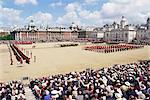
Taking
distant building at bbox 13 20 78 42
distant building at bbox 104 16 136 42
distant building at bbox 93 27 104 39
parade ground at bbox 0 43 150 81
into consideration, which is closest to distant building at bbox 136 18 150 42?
distant building at bbox 104 16 136 42

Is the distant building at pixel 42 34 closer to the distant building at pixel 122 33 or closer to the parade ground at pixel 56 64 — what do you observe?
the distant building at pixel 122 33

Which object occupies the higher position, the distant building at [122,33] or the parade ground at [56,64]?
the distant building at [122,33]

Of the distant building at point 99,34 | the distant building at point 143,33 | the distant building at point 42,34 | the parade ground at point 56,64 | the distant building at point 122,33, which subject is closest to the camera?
the parade ground at point 56,64

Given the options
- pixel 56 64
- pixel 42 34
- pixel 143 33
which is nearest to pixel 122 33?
pixel 143 33

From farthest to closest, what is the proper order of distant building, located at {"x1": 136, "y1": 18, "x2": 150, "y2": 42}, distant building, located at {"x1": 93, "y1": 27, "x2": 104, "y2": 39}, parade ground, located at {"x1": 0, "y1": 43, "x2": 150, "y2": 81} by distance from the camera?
distant building, located at {"x1": 93, "y1": 27, "x2": 104, "y2": 39} → distant building, located at {"x1": 136, "y1": 18, "x2": 150, "y2": 42} → parade ground, located at {"x1": 0, "y1": 43, "x2": 150, "y2": 81}

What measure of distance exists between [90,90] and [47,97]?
287cm

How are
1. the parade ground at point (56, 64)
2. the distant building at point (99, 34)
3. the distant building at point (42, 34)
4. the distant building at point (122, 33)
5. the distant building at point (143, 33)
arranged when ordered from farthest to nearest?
1. the distant building at point (99, 34)
2. the distant building at point (42, 34)
3. the distant building at point (143, 33)
4. the distant building at point (122, 33)
5. the parade ground at point (56, 64)

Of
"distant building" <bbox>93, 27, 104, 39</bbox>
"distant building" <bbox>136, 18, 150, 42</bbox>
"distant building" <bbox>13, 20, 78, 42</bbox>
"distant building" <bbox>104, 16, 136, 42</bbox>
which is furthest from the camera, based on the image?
"distant building" <bbox>93, 27, 104, 39</bbox>

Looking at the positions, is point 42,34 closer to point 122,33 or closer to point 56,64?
point 122,33

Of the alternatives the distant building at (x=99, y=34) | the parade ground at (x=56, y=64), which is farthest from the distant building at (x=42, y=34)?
the parade ground at (x=56, y=64)

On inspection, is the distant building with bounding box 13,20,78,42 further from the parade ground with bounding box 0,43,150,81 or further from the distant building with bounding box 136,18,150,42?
the parade ground with bounding box 0,43,150,81

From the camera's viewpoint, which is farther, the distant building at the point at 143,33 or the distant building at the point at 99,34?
the distant building at the point at 99,34

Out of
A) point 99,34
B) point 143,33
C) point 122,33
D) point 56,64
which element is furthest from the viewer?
point 99,34

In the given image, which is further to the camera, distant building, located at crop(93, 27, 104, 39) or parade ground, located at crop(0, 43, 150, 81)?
distant building, located at crop(93, 27, 104, 39)
